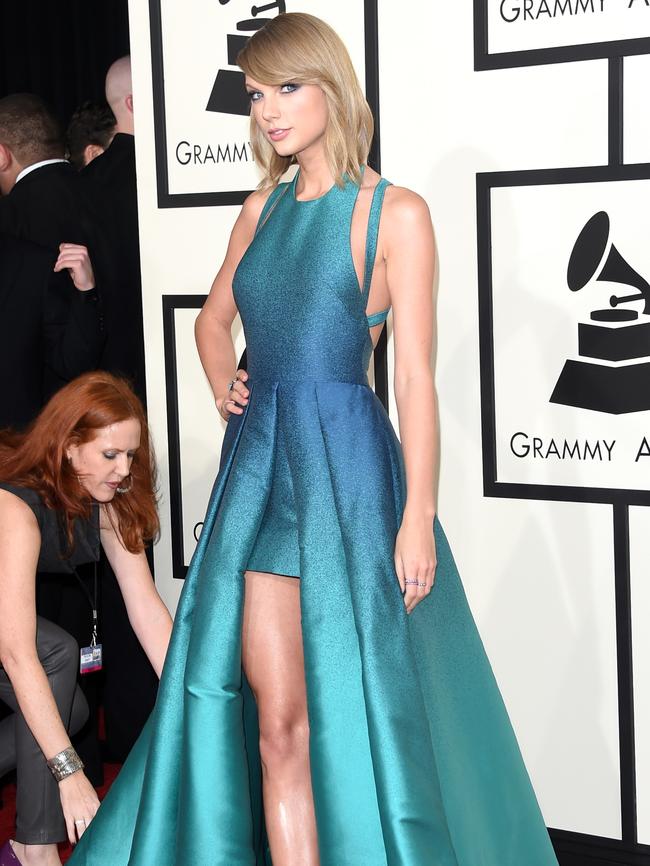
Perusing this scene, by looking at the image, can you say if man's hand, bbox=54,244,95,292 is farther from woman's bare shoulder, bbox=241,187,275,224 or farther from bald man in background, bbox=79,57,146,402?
woman's bare shoulder, bbox=241,187,275,224

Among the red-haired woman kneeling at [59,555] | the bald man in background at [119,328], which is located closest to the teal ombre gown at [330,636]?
the red-haired woman kneeling at [59,555]

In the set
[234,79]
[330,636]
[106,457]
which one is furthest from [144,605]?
[234,79]

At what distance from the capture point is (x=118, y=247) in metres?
3.56

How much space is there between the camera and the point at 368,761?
7.16ft

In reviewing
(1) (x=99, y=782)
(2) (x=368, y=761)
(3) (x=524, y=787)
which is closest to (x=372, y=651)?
(2) (x=368, y=761)

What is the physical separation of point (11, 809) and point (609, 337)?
6.25 feet

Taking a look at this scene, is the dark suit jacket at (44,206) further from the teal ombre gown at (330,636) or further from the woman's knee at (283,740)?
the woman's knee at (283,740)

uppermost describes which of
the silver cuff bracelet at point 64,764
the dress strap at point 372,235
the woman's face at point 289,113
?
the woman's face at point 289,113

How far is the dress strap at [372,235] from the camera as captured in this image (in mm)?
2195

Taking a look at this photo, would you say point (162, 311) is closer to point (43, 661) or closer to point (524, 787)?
point (43, 661)

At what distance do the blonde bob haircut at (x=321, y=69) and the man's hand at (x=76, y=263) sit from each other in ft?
3.97

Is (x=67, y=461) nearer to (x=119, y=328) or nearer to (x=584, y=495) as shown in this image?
(x=119, y=328)

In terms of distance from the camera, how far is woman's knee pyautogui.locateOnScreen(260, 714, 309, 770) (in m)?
2.21

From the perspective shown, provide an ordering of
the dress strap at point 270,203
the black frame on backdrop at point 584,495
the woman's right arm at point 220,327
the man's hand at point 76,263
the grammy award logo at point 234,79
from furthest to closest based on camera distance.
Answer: the man's hand at point 76,263, the grammy award logo at point 234,79, the black frame on backdrop at point 584,495, the woman's right arm at point 220,327, the dress strap at point 270,203
